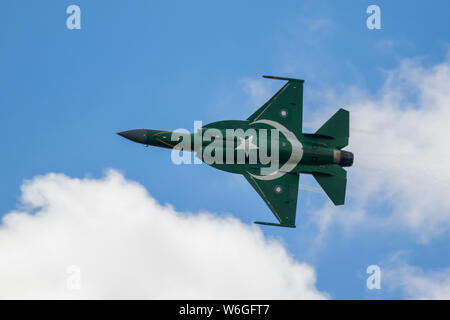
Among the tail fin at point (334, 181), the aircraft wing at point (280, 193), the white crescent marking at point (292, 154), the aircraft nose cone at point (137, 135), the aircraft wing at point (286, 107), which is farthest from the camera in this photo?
the aircraft wing at point (286, 107)

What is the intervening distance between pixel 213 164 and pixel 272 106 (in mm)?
6155

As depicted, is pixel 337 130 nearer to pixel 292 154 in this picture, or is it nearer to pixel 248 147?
pixel 292 154

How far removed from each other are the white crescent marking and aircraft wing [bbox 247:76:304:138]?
322mm

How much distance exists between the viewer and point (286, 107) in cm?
5194

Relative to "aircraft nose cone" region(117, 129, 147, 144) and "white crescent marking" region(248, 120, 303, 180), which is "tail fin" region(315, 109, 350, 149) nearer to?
"white crescent marking" region(248, 120, 303, 180)

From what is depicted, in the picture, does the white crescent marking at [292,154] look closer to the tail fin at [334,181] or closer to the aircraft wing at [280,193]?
the aircraft wing at [280,193]

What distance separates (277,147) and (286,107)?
11.3 ft

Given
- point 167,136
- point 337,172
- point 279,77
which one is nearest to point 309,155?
point 337,172

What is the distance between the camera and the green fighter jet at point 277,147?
50.5m

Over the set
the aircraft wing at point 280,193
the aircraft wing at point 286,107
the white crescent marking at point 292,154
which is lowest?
the aircraft wing at point 280,193

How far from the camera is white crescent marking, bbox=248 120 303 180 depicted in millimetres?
50500

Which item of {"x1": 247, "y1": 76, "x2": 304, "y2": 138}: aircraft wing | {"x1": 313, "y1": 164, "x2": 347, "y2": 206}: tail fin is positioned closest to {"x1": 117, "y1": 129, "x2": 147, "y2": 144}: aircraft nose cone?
{"x1": 247, "y1": 76, "x2": 304, "y2": 138}: aircraft wing

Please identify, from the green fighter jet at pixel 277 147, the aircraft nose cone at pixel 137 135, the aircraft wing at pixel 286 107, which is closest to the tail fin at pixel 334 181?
the green fighter jet at pixel 277 147

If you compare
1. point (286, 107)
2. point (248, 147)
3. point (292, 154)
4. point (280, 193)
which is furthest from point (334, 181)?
point (248, 147)
